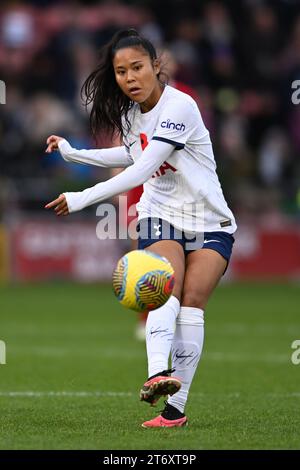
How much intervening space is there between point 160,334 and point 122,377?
3.05m

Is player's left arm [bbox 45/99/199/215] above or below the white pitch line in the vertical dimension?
above

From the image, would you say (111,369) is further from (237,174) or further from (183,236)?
(237,174)

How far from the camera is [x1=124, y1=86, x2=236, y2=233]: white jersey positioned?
6.70 metres

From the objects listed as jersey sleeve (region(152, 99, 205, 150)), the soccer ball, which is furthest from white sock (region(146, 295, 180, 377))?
jersey sleeve (region(152, 99, 205, 150))

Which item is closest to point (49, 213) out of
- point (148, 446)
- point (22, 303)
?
point (22, 303)

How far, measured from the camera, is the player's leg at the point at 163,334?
613 centimetres

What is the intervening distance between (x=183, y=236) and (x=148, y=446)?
1.48m

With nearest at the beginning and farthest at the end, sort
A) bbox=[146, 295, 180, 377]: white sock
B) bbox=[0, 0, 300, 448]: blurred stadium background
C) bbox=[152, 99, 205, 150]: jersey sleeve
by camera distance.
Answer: bbox=[146, 295, 180, 377]: white sock
bbox=[152, 99, 205, 150]: jersey sleeve
bbox=[0, 0, 300, 448]: blurred stadium background

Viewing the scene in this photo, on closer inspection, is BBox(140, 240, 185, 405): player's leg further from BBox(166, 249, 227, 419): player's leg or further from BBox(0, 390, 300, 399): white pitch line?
BBox(0, 390, 300, 399): white pitch line

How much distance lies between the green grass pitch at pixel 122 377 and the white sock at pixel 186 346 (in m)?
0.22

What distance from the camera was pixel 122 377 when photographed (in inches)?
371

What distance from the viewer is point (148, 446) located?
19.1ft

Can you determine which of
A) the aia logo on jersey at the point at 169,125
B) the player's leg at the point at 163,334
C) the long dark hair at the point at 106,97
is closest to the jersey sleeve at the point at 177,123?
the aia logo on jersey at the point at 169,125

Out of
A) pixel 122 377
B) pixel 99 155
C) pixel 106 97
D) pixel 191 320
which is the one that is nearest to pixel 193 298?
pixel 191 320
